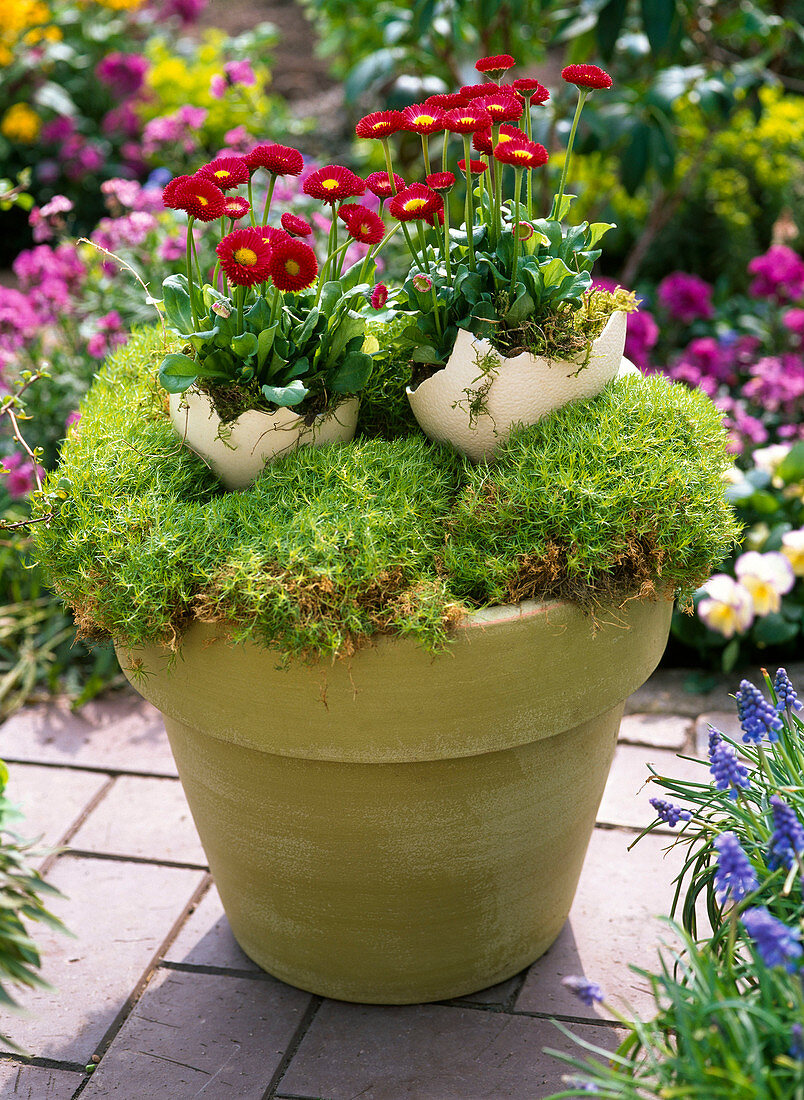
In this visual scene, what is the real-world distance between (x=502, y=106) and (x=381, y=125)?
0.18 metres

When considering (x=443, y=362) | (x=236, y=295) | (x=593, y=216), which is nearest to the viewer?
(x=236, y=295)

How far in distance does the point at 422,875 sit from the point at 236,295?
2.95 ft

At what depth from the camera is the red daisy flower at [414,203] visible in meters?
1.44

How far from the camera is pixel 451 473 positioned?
62.7 inches

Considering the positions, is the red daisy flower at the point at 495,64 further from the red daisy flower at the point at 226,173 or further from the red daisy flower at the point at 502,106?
the red daisy flower at the point at 226,173

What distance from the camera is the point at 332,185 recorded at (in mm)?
1432

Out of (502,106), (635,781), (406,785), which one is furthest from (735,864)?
(635,781)

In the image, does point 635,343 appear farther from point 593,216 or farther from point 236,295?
point 236,295

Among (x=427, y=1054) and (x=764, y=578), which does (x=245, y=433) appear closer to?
(x=764, y=578)

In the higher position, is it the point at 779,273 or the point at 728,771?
the point at 728,771

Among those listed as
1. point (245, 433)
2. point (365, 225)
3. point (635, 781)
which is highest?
point (365, 225)

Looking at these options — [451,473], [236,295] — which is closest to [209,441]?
[236,295]

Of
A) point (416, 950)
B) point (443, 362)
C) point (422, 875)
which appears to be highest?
point (443, 362)

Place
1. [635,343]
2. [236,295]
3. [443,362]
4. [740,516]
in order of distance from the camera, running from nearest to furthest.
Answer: [236,295] < [443,362] < [740,516] < [635,343]
